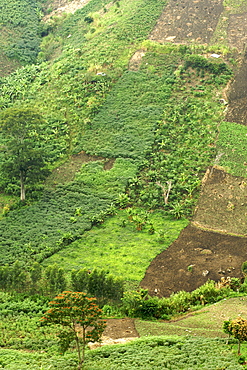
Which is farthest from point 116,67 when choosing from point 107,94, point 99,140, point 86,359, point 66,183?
point 86,359

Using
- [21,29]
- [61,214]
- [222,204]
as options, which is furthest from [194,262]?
[21,29]

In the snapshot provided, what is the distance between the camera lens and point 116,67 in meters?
83.3

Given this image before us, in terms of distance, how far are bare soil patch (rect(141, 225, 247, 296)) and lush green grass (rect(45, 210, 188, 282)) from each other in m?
1.07

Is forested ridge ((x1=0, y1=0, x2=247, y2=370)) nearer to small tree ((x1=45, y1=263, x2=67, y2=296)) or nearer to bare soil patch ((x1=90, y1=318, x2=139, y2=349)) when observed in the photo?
small tree ((x1=45, y1=263, x2=67, y2=296))

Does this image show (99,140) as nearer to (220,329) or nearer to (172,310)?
(172,310)

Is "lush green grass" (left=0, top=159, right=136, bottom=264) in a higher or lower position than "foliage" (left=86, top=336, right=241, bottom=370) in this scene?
lower

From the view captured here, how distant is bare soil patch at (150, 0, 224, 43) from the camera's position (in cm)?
8875

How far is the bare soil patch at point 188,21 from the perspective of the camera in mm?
88750

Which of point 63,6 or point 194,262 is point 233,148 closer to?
point 194,262

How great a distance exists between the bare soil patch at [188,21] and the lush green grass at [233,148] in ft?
73.1

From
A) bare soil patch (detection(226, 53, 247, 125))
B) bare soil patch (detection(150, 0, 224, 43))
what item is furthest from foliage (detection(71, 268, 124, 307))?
bare soil patch (detection(150, 0, 224, 43))

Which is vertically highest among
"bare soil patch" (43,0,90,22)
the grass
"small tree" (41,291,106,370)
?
"bare soil patch" (43,0,90,22)

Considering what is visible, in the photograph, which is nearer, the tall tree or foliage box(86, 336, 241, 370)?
foliage box(86, 336, 241, 370)

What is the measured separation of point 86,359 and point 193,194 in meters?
30.9
